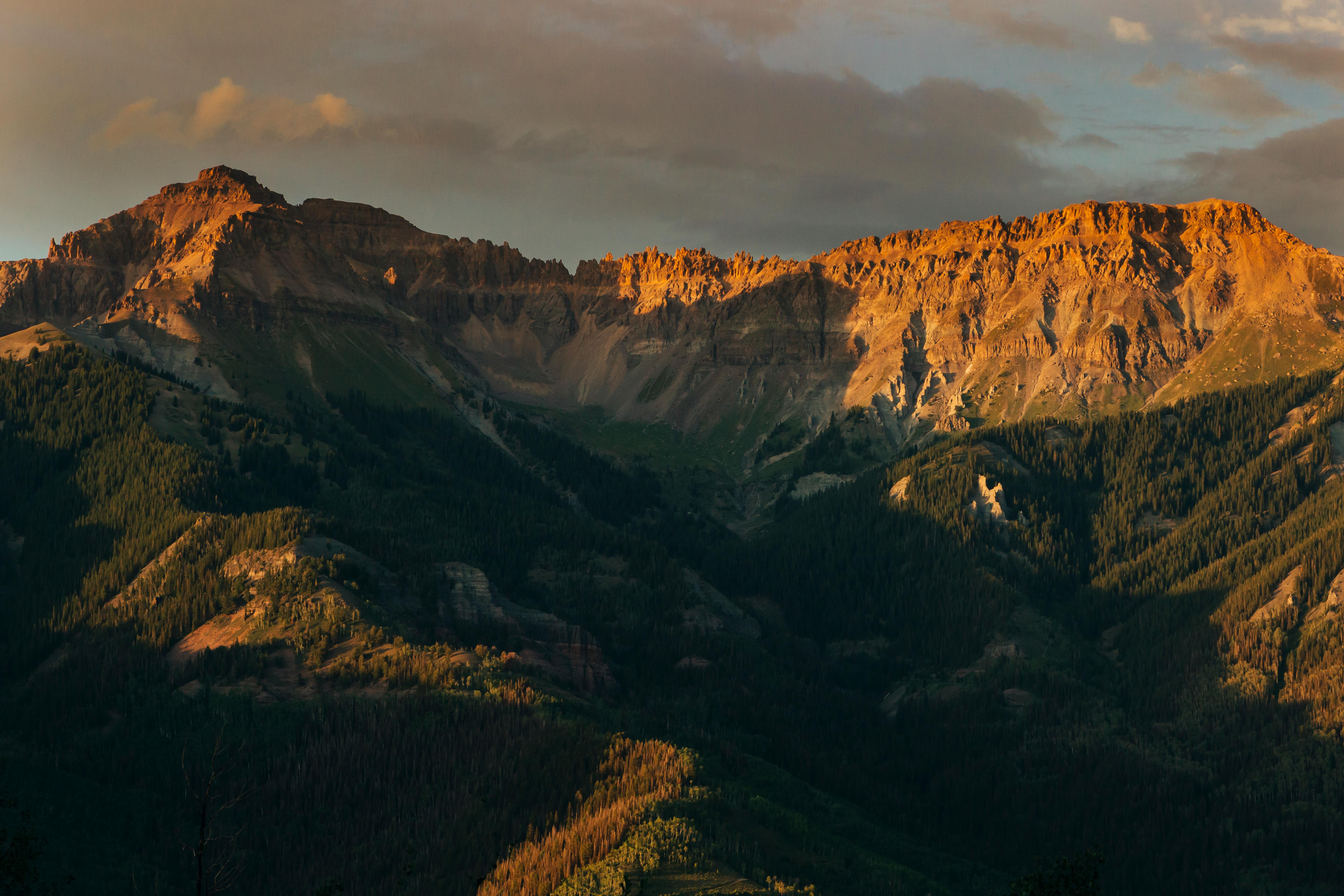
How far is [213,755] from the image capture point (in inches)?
3841

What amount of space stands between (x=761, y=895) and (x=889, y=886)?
124 ft

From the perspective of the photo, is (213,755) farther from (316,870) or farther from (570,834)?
(316,870)

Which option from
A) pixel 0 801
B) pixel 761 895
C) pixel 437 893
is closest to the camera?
pixel 0 801

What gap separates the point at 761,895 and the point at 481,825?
156ft

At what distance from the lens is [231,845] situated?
196 metres

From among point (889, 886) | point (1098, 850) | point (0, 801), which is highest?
point (0, 801)

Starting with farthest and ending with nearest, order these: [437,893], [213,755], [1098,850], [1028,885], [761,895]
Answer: [437,893] < [761,895] < [1098,850] < [1028,885] < [213,755]

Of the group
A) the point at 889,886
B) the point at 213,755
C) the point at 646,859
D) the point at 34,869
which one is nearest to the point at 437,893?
the point at 646,859

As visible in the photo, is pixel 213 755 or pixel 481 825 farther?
pixel 481 825

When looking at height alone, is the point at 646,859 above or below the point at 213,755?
below

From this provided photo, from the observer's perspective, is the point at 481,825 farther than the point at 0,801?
Yes

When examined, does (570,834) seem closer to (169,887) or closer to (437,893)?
(437,893)

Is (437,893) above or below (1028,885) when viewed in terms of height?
below

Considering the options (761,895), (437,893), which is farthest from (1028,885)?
(437,893)
